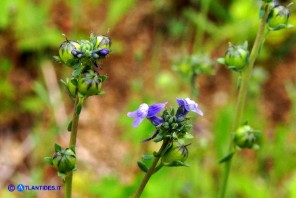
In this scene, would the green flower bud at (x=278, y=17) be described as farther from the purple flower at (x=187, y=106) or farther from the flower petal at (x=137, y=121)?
the flower petal at (x=137, y=121)

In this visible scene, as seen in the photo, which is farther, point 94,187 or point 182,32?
point 182,32

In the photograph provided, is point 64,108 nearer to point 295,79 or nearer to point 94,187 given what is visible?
point 94,187

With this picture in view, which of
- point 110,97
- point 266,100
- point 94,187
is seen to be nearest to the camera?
point 94,187

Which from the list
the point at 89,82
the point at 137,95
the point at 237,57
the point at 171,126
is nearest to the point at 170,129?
the point at 171,126

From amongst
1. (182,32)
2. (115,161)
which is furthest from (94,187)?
(182,32)

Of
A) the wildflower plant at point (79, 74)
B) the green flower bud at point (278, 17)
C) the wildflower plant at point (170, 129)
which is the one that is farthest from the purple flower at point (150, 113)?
the green flower bud at point (278, 17)

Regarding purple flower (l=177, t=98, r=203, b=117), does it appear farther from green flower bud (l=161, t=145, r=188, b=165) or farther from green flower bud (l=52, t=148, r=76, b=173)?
green flower bud (l=52, t=148, r=76, b=173)

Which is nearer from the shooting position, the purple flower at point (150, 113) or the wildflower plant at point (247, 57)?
the purple flower at point (150, 113)
